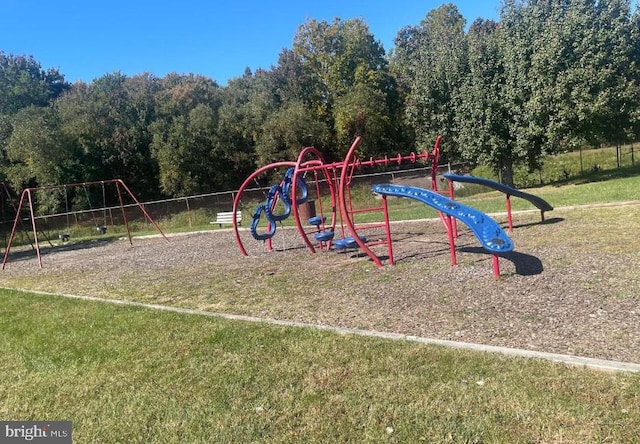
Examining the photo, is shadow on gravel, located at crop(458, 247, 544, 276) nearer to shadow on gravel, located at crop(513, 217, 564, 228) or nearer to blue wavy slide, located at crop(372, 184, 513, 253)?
blue wavy slide, located at crop(372, 184, 513, 253)

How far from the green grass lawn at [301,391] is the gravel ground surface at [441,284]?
0.69 m

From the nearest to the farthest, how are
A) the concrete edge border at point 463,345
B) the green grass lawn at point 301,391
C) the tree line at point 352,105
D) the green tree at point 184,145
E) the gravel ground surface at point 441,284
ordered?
the green grass lawn at point 301,391 < the concrete edge border at point 463,345 < the gravel ground surface at point 441,284 < the tree line at point 352,105 < the green tree at point 184,145

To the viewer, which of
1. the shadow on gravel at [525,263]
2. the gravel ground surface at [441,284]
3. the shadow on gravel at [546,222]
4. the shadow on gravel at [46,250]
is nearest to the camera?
the gravel ground surface at [441,284]

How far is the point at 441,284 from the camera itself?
20.4 feet

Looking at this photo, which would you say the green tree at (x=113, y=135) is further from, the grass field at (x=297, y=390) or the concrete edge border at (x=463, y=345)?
the grass field at (x=297, y=390)

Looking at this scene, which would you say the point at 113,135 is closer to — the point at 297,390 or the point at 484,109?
the point at 484,109

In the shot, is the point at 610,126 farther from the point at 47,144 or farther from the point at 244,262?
the point at 47,144

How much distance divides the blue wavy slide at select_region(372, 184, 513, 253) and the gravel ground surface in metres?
0.49

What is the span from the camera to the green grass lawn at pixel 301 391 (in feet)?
9.20

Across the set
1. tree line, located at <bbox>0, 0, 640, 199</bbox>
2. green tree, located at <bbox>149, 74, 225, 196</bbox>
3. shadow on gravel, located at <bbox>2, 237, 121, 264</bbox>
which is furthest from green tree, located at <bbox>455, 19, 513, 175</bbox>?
green tree, located at <bbox>149, 74, 225, 196</bbox>

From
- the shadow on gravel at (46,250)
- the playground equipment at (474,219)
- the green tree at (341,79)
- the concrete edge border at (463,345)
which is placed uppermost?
the green tree at (341,79)

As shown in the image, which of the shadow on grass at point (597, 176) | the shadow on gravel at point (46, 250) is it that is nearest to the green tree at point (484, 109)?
the shadow on grass at point (597, 176)

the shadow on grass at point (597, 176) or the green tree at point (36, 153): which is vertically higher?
the green tree at point (36, 153)

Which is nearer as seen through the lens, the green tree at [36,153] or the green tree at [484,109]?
the green tree at [484,109]
